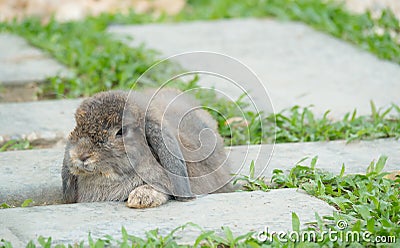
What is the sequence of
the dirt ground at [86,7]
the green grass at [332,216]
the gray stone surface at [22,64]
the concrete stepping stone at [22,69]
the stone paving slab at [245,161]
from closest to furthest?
1. the green grass at [332,216]
2. the stone paving slab at [245,161]
3. the concrete stepping stone at [22,69]
4. the gray stone surface at [22,64]
5. the dirt ground at [86,7]

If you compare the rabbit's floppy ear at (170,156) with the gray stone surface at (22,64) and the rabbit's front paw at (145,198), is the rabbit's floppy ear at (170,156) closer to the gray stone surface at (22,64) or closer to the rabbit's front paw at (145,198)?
the rabbit's front paw at (145,198)

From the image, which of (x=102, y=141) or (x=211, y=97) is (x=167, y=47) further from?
(x=102, y=141)

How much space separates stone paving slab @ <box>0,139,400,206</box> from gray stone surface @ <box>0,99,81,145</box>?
0.37 metres

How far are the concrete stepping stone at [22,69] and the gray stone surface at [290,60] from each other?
93cm

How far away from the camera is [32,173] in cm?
452

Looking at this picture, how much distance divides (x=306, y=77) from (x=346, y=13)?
189 cm

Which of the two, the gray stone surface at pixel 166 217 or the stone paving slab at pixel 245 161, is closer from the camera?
the gray stone surface at pixel 166 217

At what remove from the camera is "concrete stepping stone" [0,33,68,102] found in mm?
6477

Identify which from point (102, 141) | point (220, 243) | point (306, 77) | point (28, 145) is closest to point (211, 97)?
point (306, 77)

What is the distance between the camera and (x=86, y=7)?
9.19 m

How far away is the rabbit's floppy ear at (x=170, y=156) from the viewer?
397 centimetres

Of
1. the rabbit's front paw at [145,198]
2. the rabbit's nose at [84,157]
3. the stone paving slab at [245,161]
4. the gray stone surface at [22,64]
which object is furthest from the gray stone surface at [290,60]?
the rabbit's nose at [84,157]

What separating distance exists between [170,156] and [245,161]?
0.90 metres

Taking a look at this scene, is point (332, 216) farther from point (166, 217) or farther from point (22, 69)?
point (22, 69)
